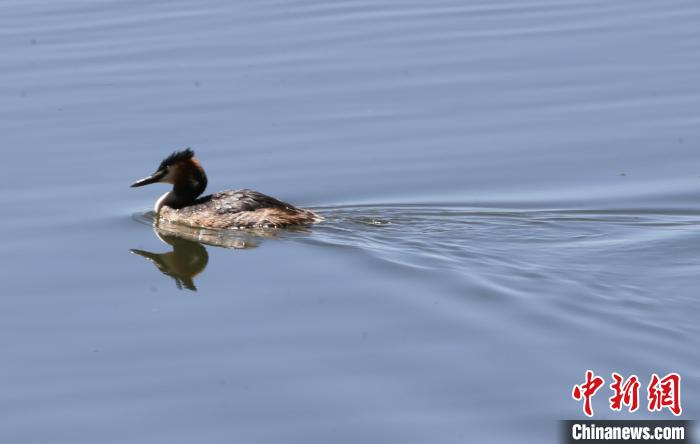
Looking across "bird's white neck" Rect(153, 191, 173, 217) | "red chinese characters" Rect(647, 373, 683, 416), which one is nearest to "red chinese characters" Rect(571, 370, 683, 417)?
"red chinese characters" Rect(647, 373, 683, 416)

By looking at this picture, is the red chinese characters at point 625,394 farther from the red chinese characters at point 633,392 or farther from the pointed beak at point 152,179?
the pointed beak at point 152,179

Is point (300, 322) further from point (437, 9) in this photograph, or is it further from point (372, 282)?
point (437, 9)

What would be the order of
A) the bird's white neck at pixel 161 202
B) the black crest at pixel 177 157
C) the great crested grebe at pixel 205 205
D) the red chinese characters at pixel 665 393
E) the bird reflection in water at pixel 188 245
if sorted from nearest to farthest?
the red chinese characters at pixel 665 393, the bird reflection in water at pixel 188 245, the great crested grebe at pixel 205 205, the black crest at pixel 177 157, the bird's white neck at pixel 161 202

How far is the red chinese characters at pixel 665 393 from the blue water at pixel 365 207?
0.21 m

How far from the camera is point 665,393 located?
30.8 ft

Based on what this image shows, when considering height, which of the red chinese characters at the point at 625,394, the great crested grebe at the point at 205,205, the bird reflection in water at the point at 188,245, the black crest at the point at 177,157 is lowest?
the red chinese characters at the point at 625,394

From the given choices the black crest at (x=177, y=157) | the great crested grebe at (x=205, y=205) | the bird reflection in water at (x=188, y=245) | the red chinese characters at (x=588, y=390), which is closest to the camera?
the red chinese characters at (x=588, y=390)

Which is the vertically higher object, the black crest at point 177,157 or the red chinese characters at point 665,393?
the black crest at point 177,157

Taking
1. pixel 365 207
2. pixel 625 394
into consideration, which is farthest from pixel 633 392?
pixel 365 207

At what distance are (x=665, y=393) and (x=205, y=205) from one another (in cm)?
704

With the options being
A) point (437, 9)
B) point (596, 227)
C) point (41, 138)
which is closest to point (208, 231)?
point (41, 138)

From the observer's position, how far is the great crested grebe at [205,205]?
14517 mm

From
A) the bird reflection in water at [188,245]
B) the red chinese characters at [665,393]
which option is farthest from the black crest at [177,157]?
the red chinese characters at [665,393]

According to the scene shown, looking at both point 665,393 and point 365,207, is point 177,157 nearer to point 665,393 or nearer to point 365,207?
point 365,207
